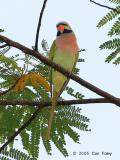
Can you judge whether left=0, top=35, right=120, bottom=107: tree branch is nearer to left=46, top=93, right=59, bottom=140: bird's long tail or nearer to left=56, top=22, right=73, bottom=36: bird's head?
left=46, top=93, right=59, bottom=140: bird's long tail

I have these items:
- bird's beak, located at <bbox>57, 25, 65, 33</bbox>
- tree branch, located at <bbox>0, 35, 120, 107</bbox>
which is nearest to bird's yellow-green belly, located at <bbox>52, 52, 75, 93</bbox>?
bird's beak, located at <bbox>57, 25, 65, 33</bbox>

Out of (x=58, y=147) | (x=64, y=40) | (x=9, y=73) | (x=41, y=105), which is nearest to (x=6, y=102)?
(x=41, y=105)

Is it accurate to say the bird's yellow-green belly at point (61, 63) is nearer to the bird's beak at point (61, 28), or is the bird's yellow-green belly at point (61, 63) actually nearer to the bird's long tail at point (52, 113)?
the bird's long tail at point (52, 113)

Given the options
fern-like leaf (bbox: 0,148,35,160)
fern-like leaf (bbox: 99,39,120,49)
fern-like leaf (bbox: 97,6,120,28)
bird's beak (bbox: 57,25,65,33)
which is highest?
bird's beak (bbox: 57,25,65,33)

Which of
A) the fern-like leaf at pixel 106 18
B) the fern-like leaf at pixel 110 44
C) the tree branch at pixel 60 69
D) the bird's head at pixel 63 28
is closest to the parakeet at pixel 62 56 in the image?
the bird's head at pixel 63 28

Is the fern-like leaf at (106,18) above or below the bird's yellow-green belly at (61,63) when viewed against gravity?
above

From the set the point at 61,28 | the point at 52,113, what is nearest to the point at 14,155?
the point at 52,113

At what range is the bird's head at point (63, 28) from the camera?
5.49 m

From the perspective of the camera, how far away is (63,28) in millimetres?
5492

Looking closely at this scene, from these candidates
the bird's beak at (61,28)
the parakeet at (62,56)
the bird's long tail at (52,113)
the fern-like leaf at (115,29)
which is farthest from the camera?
the bird's beak at (61,28)

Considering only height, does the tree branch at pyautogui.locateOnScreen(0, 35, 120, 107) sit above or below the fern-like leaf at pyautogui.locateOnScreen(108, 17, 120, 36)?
below

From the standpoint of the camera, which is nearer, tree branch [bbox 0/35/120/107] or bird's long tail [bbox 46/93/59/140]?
tree branch [bbox 0/35/120/107]

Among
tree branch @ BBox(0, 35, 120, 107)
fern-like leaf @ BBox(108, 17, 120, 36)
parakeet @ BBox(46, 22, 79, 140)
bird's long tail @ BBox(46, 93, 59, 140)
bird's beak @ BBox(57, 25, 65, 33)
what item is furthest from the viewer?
bird's beak @ BBox(57, 25, 65, 33)

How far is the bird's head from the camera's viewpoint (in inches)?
216
